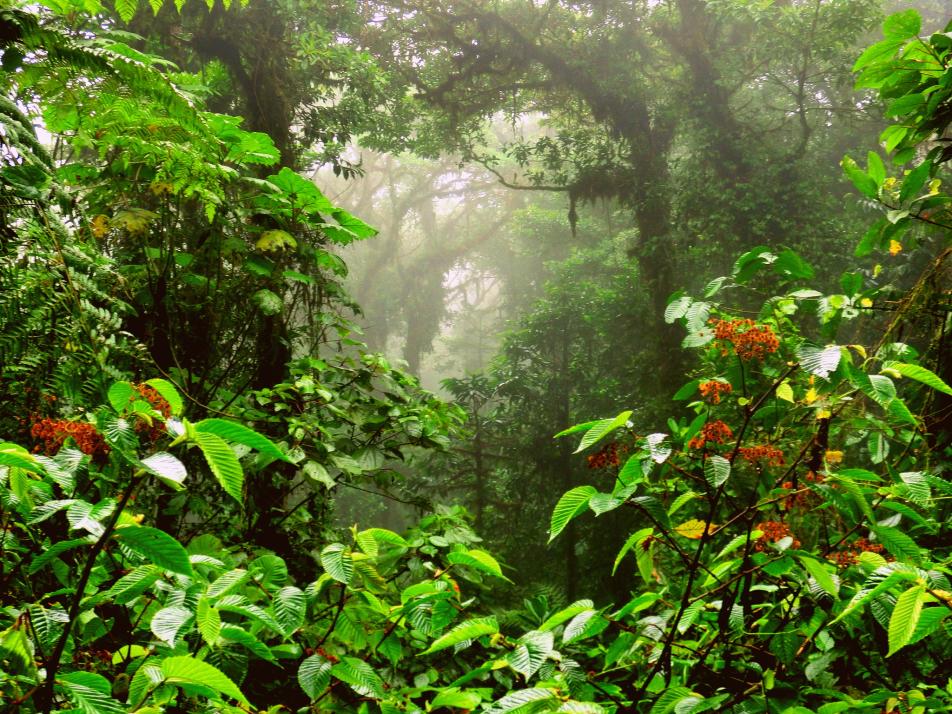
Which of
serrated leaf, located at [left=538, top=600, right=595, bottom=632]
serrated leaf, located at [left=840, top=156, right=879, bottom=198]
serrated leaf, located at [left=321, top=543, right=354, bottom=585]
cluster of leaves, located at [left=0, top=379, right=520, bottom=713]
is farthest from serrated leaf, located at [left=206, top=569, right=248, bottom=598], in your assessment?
serrated leaf, located at [left=840, top=156, right=879, bottom=198]

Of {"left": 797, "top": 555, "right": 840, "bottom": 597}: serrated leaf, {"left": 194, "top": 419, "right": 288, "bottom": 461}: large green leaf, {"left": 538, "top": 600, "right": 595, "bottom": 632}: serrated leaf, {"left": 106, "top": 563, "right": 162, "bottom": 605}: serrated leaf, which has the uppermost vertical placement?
{"left": 194, "top": 419, "right": 288, "bottom": 461}: large green leaf

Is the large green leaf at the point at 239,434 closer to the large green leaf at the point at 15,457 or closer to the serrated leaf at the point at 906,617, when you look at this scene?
the large green leaf at the point at 15,457

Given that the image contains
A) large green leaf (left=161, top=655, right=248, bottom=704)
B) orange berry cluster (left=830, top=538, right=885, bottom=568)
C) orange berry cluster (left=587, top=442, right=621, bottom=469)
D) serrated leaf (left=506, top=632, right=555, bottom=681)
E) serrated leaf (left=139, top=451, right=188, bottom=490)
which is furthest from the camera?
orange berry cluster (left=587, top=442, right=621, bottom=469)

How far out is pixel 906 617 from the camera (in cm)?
78

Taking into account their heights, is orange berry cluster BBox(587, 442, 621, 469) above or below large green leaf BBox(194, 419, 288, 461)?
below

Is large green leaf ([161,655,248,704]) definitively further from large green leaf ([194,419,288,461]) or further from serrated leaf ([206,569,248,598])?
large green leaf ([194,419,288,461])

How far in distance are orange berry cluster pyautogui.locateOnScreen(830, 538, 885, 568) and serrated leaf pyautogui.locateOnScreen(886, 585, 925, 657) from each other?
39cm

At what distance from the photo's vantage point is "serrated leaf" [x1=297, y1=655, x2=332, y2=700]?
1.07 meters

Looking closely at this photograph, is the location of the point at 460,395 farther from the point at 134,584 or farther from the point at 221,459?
the point at 221,459

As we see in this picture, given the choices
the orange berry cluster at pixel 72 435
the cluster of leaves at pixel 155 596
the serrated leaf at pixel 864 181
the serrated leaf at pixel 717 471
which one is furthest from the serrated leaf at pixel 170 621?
the serrated leaf at pixel 864 181

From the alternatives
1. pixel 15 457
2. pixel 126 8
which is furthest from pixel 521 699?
pixel 126 8

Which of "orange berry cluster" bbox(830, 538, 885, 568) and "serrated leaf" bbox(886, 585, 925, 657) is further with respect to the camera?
"orange berry cluster" bbox(830, 538, 885, 568)

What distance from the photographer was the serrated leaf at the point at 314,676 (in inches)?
42.2

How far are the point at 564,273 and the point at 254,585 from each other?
10.8 meters
